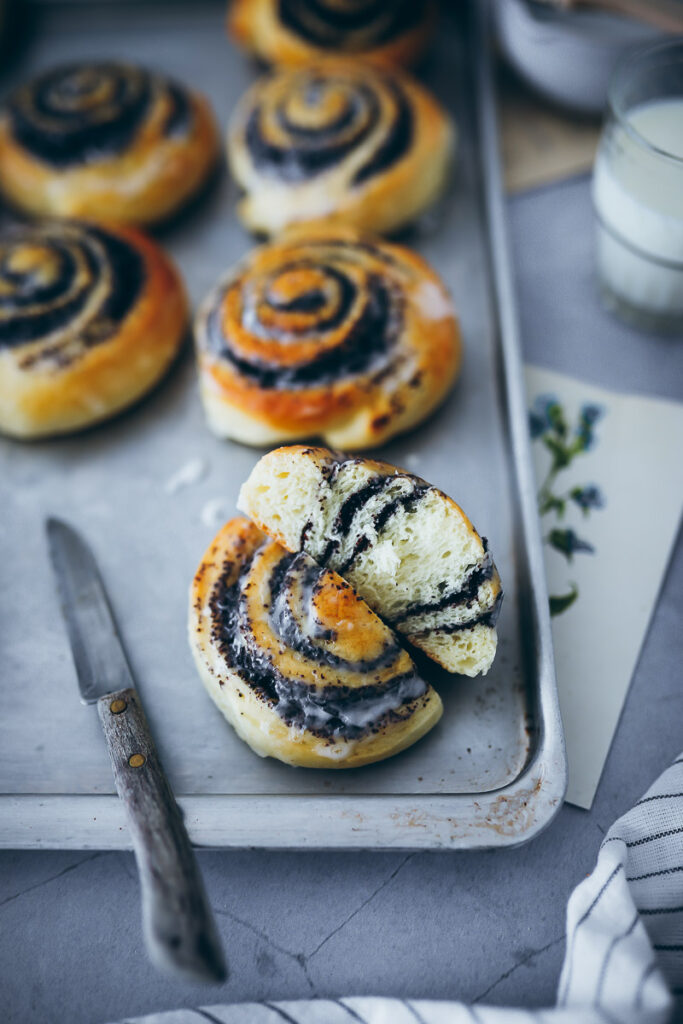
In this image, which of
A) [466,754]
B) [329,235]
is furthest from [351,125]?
[466,754]

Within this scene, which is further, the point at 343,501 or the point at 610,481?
the point at 610,481

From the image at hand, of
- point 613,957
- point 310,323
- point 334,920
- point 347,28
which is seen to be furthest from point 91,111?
point 613,957

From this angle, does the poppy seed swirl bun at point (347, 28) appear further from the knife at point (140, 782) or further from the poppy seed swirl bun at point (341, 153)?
the knife at point (140, 782)

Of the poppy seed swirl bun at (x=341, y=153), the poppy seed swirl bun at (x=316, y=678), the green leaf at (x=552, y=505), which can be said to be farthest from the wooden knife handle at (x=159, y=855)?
the poppy seed swirl bun at (x=341, y=153)

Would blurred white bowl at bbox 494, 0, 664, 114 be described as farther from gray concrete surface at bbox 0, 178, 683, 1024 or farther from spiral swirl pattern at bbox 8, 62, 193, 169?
gray concrete surface at bbox 0, 178, 683, 1024

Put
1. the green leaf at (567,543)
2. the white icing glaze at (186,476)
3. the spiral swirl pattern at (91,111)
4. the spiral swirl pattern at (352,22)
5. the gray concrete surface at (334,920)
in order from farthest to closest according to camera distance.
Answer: the spiral swirl pattern at (352,22)
the spiral swirl pattern at (91,111)
the white icing glaze at (186,476)
the green leaf at (567,543)
the gray concrete surface at (334,920)

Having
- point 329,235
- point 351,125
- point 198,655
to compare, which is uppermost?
point 351,125

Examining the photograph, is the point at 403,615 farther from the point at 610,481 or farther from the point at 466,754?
the point at 610,481

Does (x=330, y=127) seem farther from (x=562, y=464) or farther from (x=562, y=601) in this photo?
(x=562, y=601)
